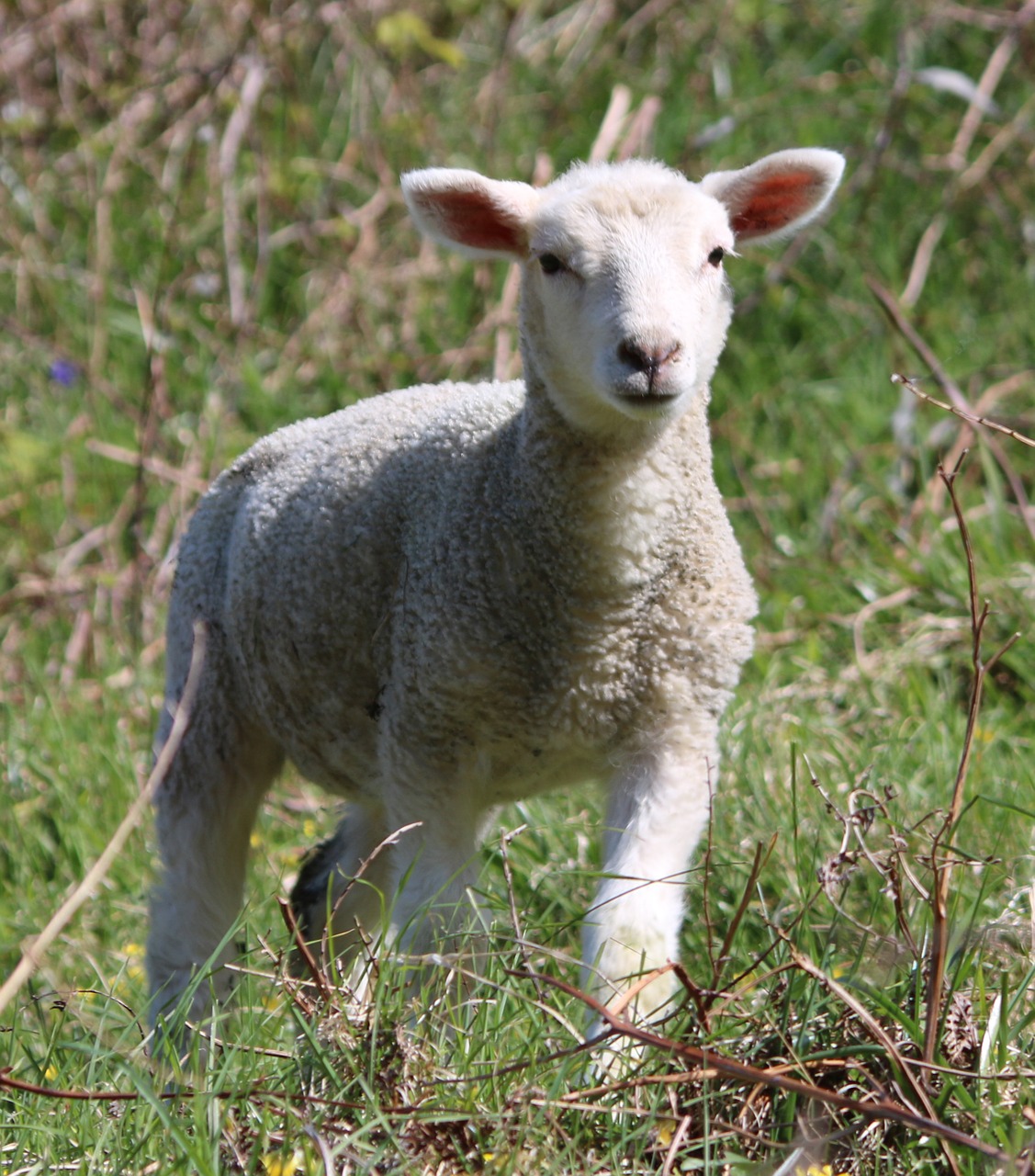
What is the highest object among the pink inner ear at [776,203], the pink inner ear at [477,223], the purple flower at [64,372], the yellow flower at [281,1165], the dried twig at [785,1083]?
the pink inner ear at [477,223]

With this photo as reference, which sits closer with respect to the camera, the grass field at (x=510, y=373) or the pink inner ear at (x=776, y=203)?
the grass field at (x=510, y=373)

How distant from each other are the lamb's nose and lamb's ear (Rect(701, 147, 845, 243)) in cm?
61

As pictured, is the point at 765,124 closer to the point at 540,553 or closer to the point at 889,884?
the point at 540,553

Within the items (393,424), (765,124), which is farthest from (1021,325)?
(393,424)

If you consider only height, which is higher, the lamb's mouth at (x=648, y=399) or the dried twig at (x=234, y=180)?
the lamb's mouth at (x=648, y=399)

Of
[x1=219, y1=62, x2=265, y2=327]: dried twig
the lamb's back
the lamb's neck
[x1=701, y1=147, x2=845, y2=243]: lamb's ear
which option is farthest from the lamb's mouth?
[x1=219, y1=62, x2=265, y2=327]: dried twig

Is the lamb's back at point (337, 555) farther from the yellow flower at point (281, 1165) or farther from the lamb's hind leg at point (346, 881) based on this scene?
the yellow flower at point (281, 1165)

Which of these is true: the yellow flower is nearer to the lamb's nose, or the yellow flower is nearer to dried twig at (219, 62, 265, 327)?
the lamb's nose

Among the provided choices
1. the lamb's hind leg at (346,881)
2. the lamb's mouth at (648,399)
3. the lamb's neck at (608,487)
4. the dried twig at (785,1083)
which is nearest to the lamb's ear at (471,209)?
the lamb's neck at (608,487)

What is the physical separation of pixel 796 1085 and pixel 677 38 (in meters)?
5.89

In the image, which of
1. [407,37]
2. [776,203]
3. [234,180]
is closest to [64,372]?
[234,180]

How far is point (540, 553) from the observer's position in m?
2.93

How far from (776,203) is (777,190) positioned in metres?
0.03

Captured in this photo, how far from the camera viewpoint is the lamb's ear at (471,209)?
9.88ft
